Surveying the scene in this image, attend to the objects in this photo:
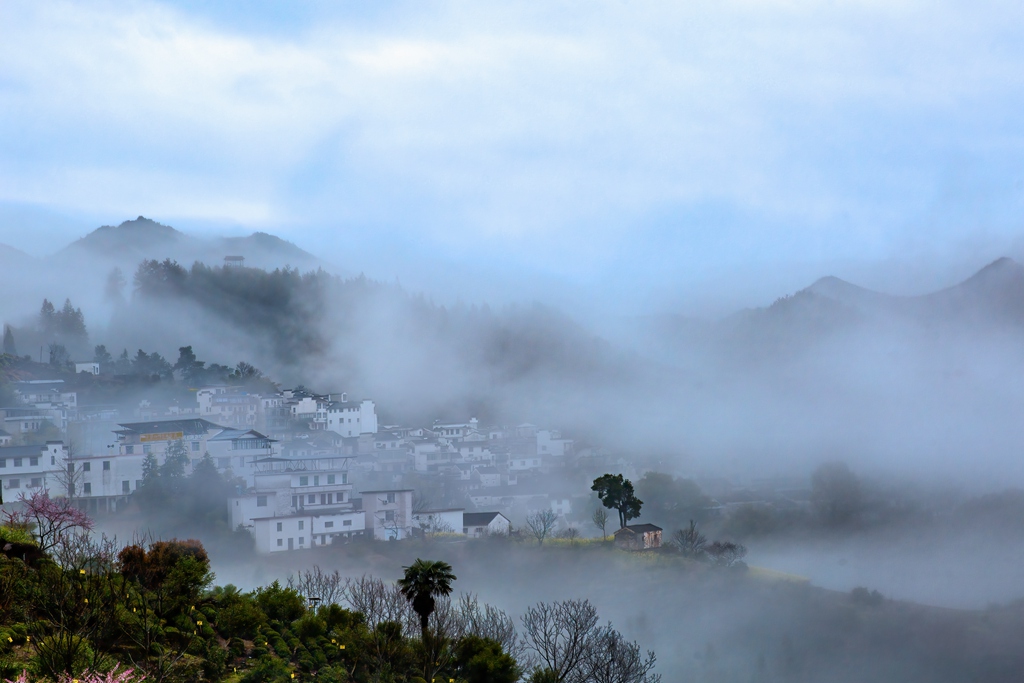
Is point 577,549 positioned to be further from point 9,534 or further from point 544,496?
point 9,534

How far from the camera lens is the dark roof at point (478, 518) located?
1934 inches

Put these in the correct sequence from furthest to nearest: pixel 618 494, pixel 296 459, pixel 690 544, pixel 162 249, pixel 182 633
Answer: pixel 162 249
pixel 296 459
pixel 690 544
pixel 618 494
pixel 182 633

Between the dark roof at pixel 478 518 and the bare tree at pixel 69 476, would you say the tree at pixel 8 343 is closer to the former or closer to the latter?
the bare tree at pixel 69 476

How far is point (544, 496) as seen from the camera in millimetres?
57469

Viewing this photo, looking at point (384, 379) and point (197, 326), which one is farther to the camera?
point (197, 326)

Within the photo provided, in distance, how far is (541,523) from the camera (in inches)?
2064

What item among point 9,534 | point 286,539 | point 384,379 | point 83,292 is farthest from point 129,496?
point 83,292

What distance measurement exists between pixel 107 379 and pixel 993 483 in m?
77.7

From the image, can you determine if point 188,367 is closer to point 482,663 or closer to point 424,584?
point 424,584

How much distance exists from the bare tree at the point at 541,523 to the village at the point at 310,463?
0.30 metres

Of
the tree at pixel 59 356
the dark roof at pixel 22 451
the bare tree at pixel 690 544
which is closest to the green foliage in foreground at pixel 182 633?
the bare tree at pixel 690 544

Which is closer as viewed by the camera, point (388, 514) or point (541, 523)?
point (388, 514)

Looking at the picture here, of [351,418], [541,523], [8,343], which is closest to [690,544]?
[541,523]

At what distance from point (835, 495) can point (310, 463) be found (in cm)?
4146
